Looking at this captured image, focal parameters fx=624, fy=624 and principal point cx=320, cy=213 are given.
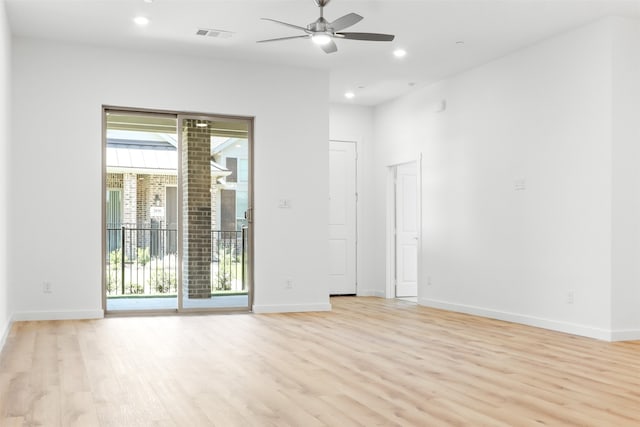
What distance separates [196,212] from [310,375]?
3.75 meters

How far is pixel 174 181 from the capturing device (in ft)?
24.4

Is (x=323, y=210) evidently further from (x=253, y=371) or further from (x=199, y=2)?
(x=253, y=371)

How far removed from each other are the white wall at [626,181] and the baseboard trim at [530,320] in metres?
0.17

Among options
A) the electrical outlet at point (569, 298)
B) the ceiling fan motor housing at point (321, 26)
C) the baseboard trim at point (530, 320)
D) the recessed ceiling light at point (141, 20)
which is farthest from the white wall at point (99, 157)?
the electrical outlet at point (569, 298)

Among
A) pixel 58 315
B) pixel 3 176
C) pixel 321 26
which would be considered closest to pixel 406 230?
pixel 321 26

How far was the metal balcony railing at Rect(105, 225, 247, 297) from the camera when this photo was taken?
7.20m

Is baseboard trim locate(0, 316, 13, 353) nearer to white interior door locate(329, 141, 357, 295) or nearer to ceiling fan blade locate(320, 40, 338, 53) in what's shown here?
ceiling fan blade locate(320, 40, 338, 53)

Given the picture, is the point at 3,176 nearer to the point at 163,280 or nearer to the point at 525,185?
the point at 163,280

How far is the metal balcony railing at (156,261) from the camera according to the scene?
283 inches

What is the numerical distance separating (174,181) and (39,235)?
1592mm

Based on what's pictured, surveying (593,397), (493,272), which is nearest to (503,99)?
(493,272)

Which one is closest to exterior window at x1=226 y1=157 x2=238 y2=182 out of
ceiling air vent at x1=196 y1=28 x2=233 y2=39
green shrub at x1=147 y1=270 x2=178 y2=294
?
green shrub at x1=147 y1=270 x2=178 y2=294

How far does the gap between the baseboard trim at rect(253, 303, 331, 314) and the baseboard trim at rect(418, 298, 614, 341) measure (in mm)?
1537

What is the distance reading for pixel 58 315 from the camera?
6.75 metres
